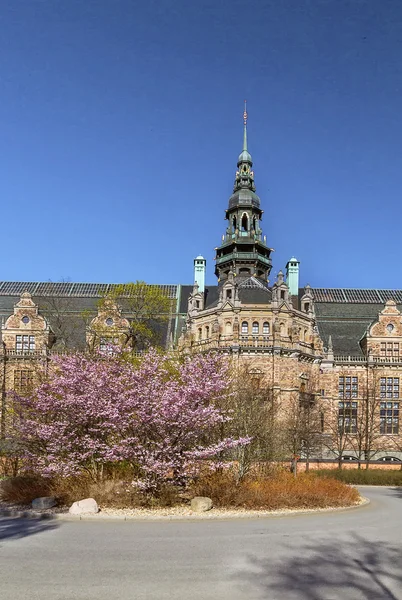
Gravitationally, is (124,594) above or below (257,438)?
below

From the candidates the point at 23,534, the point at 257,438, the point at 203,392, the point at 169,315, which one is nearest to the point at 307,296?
the point at 169,315

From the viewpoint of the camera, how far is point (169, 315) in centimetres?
6109

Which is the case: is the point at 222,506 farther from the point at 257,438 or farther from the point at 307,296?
the point at 307,296

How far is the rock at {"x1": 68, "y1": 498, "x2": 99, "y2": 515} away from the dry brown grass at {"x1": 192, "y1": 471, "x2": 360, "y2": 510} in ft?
13.9

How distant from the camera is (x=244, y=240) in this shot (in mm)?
62688

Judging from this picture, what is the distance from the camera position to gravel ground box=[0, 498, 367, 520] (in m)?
19.8

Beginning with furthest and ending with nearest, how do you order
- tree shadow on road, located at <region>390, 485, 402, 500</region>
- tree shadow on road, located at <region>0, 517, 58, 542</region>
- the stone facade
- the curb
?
the stone facade
tree shadow on road, located at <region>390, 485, 402, 500</region>
the curb
tree shadow on road, located at <region>0, 517, 58, 542</region>

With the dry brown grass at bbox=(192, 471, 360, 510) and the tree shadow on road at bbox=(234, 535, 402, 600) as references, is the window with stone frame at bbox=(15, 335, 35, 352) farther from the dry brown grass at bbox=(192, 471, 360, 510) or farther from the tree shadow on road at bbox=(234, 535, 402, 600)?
the tree shadow on road at bbox=(234, 535, 402, 600)

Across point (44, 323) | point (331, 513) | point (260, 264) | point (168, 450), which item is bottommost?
point (331, 513)

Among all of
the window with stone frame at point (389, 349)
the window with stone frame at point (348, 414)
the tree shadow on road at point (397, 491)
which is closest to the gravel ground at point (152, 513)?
the tree shadow on road at point (397, 491)

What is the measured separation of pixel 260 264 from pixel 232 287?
9.96 meters

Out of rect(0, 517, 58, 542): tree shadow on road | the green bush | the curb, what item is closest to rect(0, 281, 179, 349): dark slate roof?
the green bush

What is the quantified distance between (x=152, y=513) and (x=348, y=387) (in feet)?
128

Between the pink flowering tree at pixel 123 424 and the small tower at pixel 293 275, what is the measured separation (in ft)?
134
